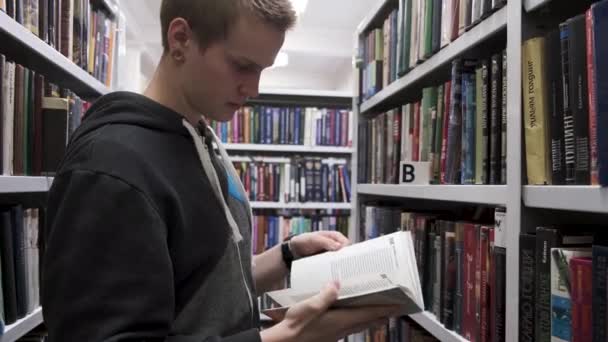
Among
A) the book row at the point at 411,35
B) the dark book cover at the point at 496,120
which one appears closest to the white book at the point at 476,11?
the book row at the point at 411,35

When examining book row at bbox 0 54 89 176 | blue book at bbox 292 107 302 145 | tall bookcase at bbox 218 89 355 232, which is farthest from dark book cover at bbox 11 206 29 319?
blue book at bbox 292 107 302 145

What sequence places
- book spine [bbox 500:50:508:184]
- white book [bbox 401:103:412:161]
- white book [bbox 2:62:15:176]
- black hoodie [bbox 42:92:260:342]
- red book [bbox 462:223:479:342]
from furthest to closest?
white book [bbox 401:103:412:161]
white book [bbox 2:62:15:176]
red book [bbox 462:223:479:342]
book spine [bbox 500:50:508:184]
black hoodie [bbox 42:92:260:342]

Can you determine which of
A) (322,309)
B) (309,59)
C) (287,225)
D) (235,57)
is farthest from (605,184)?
(309,59)

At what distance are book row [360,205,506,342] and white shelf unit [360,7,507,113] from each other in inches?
13.8

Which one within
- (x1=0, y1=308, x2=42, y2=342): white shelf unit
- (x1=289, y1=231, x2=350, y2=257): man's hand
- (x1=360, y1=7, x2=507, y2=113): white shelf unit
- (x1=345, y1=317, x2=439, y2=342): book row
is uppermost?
(x1=360, y1=7, x2=507, y2=113): white shelf unit

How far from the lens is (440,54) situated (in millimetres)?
1223

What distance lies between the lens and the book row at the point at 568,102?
26.2 inches

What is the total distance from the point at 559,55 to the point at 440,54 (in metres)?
0.47

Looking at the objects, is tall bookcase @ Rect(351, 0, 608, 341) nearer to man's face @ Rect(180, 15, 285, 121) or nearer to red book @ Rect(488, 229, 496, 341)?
red book @ Rect(488, 229, 496, 341)

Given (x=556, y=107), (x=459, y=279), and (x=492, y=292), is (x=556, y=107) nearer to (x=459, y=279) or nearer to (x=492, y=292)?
(x=492, y=292)

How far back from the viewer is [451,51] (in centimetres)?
116

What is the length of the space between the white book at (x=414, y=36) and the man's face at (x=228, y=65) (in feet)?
2.13

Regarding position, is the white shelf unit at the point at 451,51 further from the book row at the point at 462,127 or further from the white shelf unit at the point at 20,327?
the white shelf unit at the point at 20,327

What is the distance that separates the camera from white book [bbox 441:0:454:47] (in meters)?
1.16
